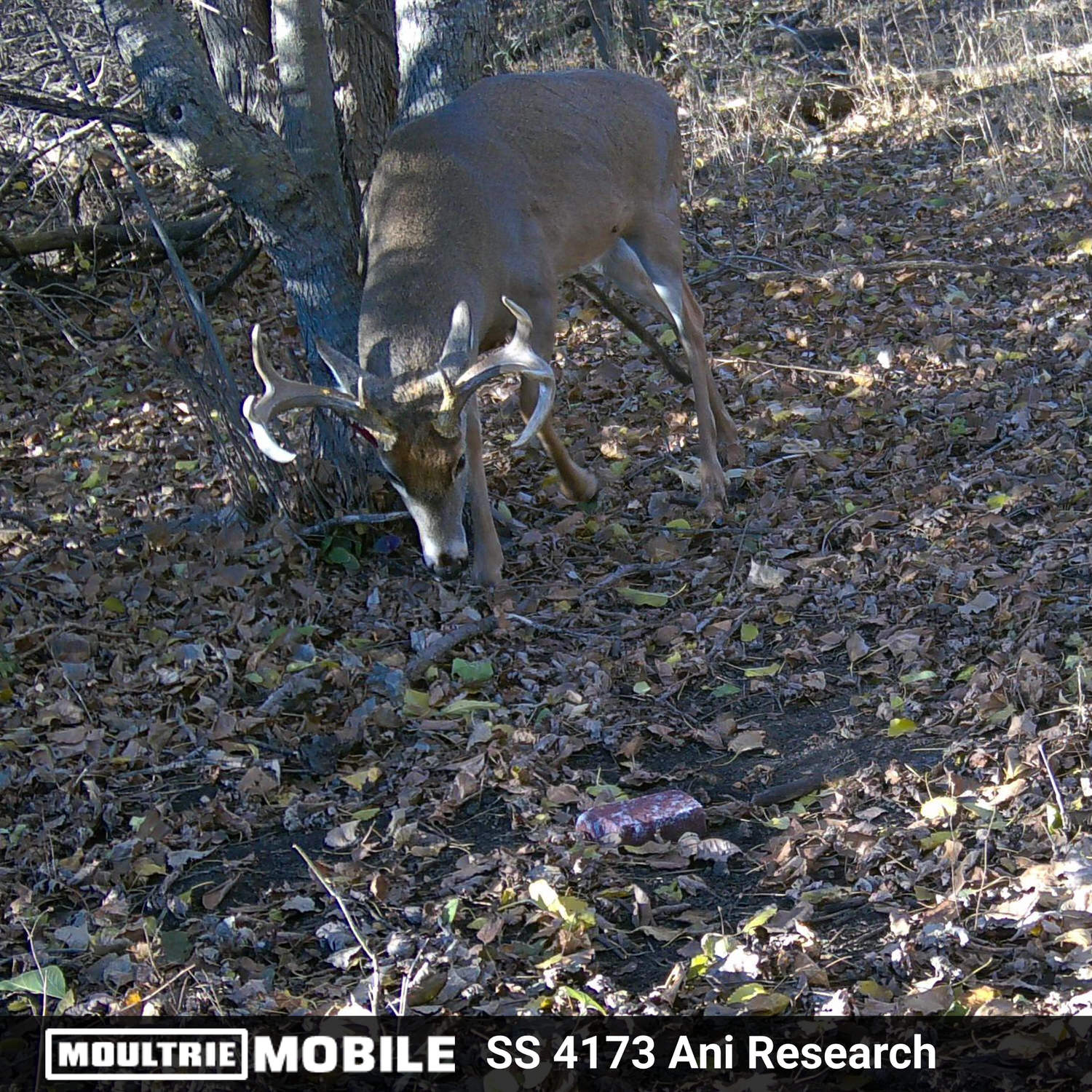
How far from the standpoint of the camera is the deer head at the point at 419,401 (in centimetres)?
570

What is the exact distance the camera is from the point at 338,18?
8.48 meters

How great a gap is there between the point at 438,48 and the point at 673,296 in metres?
1.85

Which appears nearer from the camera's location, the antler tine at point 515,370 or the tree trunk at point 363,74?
the antler tine at point 515,370

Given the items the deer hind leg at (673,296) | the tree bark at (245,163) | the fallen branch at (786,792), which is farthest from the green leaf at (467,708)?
the deer hind leg at (673,296)

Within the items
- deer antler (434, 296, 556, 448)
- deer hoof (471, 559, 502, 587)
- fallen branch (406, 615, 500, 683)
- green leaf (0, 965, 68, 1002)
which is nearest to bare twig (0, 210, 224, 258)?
deer hoof (471, 559, 502, 587)

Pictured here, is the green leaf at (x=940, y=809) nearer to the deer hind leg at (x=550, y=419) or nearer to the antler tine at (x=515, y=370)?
the antler tine at (x=515, y=370)

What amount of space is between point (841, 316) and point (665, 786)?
15.7 ft

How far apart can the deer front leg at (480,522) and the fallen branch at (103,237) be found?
4366 mm

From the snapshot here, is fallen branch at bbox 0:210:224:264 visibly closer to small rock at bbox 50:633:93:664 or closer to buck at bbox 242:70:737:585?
buck at bbox 242:70:737:585

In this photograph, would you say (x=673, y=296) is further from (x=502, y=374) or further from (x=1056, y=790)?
(x=1056, y=790)

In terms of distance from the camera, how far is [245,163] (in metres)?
6.48

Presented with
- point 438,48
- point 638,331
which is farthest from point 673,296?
point 438,48

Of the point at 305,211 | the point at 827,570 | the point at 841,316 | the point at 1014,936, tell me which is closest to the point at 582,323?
the point at 841,316

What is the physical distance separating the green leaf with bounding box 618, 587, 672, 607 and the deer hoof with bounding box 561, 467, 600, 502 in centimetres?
103
